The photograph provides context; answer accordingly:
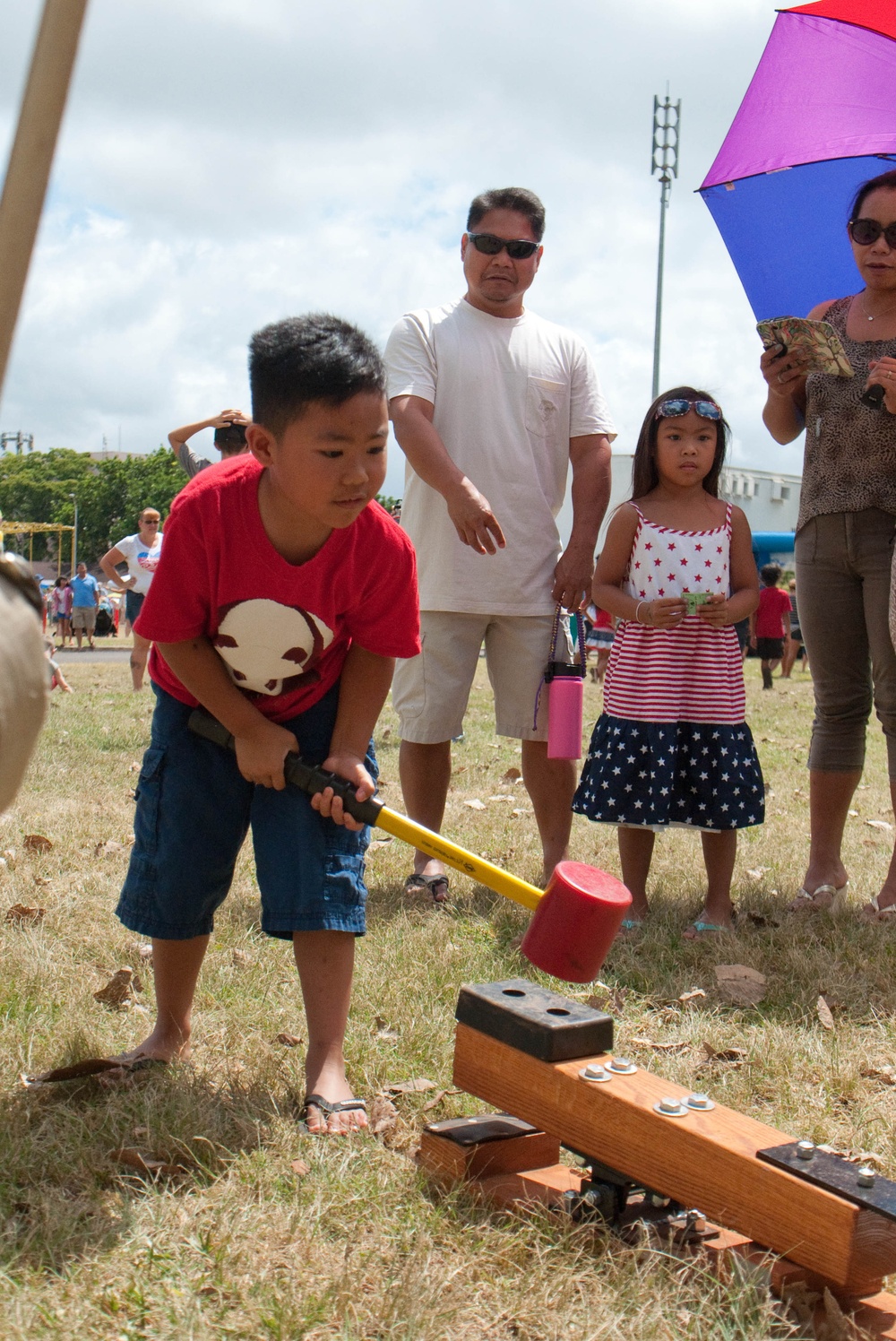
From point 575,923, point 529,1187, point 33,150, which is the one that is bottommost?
point 529,1187

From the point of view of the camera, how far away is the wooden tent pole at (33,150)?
1.04 metres

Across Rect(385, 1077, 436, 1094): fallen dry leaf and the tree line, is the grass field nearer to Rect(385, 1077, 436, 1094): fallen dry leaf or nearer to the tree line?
Rect(385, 1077, 436, 1094): fallen dry leaf

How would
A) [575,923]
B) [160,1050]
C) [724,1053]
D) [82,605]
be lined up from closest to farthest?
1. [575,923]
2. [160,1050]
3. [724,1053]
4. [82,605]

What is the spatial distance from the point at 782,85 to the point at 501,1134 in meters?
3.83

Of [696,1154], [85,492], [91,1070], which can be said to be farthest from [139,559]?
[85,492]

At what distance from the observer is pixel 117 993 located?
124 inches

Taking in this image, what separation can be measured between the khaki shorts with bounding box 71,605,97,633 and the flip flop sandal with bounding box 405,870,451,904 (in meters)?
25.0

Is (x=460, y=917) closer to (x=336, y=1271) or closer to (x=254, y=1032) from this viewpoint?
(x=254, y=1032)

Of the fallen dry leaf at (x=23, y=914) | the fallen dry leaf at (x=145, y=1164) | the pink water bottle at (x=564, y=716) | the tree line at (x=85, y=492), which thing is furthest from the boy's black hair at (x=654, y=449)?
the tree line at (x=85, y=492)

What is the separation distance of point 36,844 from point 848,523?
9.96 ft

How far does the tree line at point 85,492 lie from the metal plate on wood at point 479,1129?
258ft

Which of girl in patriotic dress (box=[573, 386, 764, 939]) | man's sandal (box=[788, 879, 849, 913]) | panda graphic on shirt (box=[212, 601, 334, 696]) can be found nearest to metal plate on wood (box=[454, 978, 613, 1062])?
panda graphic on shirt (box=[212, 601, 334, 696])

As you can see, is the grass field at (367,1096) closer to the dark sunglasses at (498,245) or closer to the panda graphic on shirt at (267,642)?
the panda graphic on shirt at (267,642)

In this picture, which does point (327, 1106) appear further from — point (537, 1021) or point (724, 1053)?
point (724, 1053)
